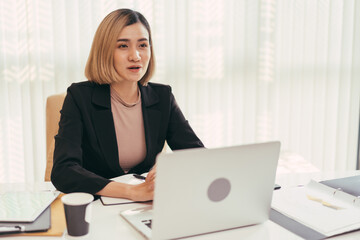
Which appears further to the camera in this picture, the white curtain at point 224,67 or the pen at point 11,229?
the white curtain at point 224,67

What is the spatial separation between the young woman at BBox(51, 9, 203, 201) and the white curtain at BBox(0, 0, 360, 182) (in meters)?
1.02

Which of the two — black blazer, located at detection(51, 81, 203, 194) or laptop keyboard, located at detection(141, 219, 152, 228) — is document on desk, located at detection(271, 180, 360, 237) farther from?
black blazer, located at detection(51, 81, 203, 194)

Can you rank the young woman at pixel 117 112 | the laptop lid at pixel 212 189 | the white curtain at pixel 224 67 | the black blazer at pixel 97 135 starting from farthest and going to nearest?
1. the white curtain at pixel 224 67
2. the young woman at pixel 117 112
3. the black blazer at pixel 97 135
4. the laptop lid at pixel 212 189

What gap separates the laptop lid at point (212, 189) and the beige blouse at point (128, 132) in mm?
693

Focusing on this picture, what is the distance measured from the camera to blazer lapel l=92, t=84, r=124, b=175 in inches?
60.2

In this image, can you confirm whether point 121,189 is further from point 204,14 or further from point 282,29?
point 282,29

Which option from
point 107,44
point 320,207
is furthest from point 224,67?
point 320,207

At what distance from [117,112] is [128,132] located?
0.30ft

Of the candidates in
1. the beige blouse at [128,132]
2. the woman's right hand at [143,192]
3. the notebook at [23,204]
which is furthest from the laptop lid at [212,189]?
the beige blouse at [128,132]

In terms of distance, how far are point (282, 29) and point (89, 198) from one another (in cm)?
226

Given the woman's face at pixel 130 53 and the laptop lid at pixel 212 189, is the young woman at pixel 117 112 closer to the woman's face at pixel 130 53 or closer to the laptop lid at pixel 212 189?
the woman's face at pixel 130 53

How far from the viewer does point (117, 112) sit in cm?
161

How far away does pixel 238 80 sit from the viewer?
285 centimetres

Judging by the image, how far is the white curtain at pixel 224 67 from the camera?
252 cm
